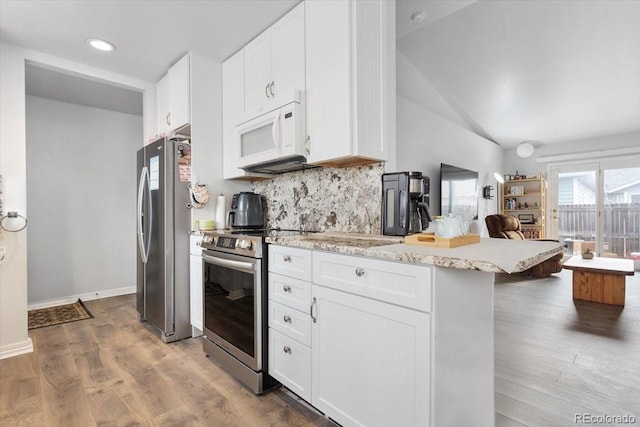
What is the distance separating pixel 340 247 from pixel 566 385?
170 centimetres

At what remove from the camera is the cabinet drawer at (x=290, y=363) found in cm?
159

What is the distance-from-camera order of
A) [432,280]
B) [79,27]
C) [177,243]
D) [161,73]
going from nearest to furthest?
[432,280], [79,27], [177,243], [161,73]

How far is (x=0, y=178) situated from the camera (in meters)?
2.38

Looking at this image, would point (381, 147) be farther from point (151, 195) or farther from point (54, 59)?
point (54, 59)

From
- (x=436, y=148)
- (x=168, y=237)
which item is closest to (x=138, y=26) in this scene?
(x=168, y=237)

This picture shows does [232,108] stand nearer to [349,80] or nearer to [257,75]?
[257,75]

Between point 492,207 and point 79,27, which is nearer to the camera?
point 79,27

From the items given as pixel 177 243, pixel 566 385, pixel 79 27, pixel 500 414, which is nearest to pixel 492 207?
pixel 566 385

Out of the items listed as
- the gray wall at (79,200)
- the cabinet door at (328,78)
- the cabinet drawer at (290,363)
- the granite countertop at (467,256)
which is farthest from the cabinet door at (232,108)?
the gray wall at (79,200)

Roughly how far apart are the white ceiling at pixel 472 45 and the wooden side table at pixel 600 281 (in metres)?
2.39

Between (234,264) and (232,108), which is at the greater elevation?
(232,108)

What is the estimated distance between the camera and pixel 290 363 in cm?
168

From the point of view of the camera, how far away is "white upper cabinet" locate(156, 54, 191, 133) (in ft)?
8.96

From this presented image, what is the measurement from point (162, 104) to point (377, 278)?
292 centimetres
